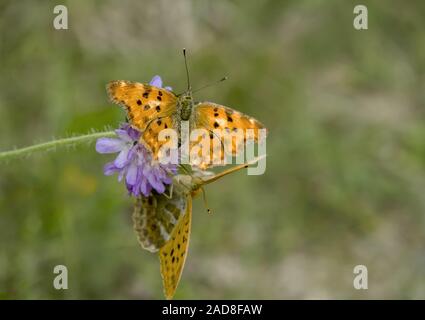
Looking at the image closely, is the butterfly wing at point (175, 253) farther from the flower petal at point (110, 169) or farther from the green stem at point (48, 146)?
the green stem at point (48, 146)

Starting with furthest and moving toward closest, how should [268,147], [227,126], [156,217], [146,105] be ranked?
[268,147]
[156,217]
[227,126]
[146,105]

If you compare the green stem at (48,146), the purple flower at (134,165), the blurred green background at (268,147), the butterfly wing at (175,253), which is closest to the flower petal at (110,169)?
the purple flower at (134,165)

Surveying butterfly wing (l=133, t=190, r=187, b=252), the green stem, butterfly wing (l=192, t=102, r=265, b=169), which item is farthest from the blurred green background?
butterfly wing (l=192, t=102, r=265, b=169)

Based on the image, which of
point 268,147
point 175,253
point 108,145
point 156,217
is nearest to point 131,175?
point 108,145

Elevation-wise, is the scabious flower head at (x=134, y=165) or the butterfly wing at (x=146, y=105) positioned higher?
the butterfly wing at (x=146, y=105)

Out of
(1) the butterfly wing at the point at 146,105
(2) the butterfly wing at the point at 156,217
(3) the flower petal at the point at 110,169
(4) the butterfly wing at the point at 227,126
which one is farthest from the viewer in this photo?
(2) the butterfly wing at the point at 156,217

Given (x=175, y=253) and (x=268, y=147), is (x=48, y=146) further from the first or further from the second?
(x=268, y=147)

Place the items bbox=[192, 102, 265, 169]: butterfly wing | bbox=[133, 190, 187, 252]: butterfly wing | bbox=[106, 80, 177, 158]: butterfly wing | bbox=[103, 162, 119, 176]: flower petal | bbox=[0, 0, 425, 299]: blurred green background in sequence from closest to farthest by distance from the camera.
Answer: bbox=[106, 80, 177, 158]: butterfly wing → bbox=[192, 102, 265, 169]: butterfly wing → bbox=[103, 162, 119, 176]: flower petal → bbox=[133, 190, 187, 252]: butterfly wing → bbox=[0, 0, 425, 299]: blurred green background

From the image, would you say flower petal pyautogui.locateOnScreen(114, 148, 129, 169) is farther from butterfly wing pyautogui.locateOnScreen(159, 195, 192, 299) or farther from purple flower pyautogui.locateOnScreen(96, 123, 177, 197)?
butterfly wing pyautogui.locateOnScreen(159, 195, 192, 299)
